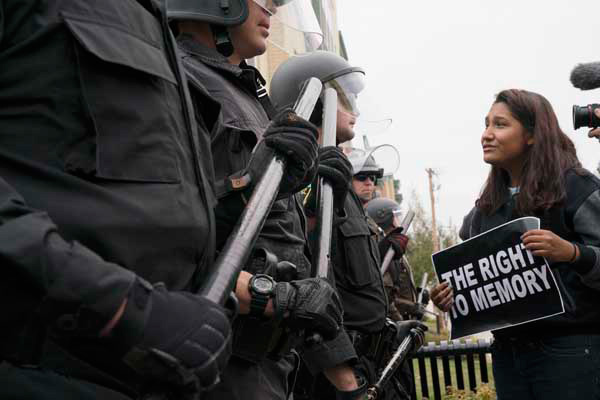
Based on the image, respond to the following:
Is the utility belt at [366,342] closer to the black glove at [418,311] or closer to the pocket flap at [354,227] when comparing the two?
the pocket flap at [354,227]

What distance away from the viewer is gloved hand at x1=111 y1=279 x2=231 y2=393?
1134mm

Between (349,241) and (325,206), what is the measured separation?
2.90 feet

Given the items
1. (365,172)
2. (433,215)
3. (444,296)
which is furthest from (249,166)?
(433,215)

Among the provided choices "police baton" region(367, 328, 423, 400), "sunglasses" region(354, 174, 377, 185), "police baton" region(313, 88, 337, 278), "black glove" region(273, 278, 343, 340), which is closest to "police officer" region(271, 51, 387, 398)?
"police baton" region(367, 328, 423, 400)

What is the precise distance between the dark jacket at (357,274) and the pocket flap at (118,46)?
7.67 feet

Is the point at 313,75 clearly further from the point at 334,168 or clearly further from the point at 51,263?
the point at 51,263

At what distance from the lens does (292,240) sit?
2234mm

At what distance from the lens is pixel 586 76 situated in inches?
127

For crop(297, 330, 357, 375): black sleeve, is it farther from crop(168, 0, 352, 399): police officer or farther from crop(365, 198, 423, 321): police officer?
crop(365, 198, 423, 321): police officer

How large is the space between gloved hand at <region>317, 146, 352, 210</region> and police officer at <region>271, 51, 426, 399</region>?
477 millimetres

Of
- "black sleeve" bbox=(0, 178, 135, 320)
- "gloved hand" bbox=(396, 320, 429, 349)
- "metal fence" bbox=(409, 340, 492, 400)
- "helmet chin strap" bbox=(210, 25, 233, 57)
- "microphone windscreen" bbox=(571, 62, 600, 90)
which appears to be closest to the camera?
"black sleeve" bbox=(0, 178, 135, 320)

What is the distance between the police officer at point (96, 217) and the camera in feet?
3.58

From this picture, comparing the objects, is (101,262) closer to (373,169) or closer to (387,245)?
(387,245)

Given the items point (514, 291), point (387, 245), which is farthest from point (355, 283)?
point (387, 245)
